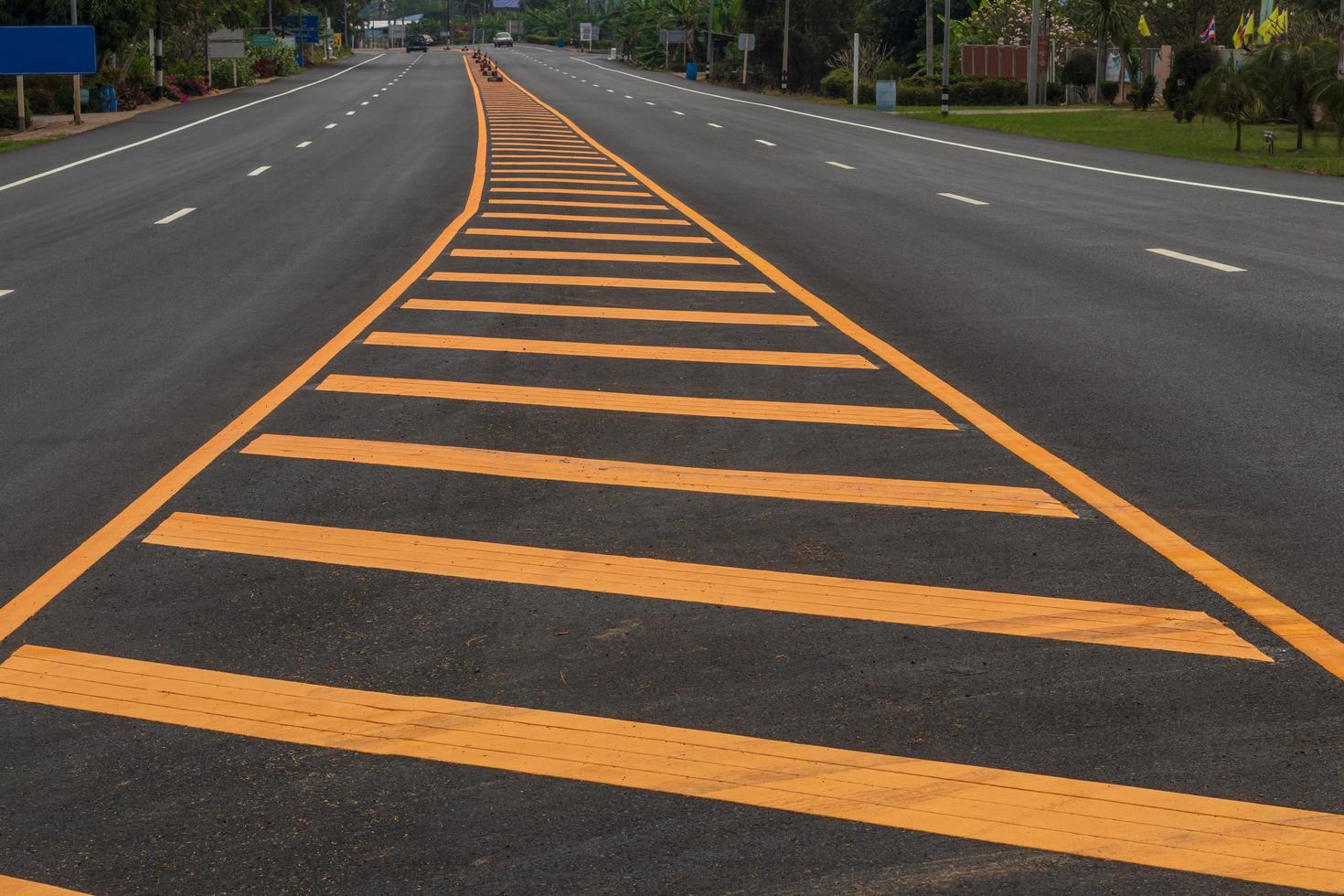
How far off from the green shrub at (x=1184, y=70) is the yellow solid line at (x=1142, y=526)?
39673 mm

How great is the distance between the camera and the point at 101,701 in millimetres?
5215

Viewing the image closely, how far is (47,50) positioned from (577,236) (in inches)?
1121

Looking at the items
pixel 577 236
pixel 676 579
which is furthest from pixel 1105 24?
pixel 676 579

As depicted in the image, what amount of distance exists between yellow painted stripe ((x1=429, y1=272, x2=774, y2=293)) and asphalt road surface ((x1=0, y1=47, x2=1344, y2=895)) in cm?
Answer: 8

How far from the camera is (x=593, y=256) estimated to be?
1628cm

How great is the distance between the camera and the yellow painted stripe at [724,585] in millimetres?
5684

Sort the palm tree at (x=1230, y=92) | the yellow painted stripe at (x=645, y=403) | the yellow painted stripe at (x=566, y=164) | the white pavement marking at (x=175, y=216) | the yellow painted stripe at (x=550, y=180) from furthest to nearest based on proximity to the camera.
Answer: the palm tree at (x=1230, y=92), the yellow painted stripe at (x=566, y=164), the yellow painted stripe at (x=550, y=180), the white pavement marking at (x=175, y=216), the yellow painted stripe at (x=645, y=403)

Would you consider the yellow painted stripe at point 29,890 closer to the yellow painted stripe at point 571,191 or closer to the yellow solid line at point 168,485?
the yellow solid line at point 168,485

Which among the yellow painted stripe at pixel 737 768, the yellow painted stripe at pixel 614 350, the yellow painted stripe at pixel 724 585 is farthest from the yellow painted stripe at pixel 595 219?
the yellow painted stripe at pixel 737 768

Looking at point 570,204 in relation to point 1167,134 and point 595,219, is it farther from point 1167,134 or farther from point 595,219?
point 1167,134

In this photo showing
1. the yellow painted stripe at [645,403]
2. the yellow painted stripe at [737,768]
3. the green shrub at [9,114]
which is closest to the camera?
the yellow painted stripe at [737,768]

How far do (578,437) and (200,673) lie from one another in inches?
136

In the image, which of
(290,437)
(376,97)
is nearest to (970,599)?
(290,437)

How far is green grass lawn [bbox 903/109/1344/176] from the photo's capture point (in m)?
29.4
